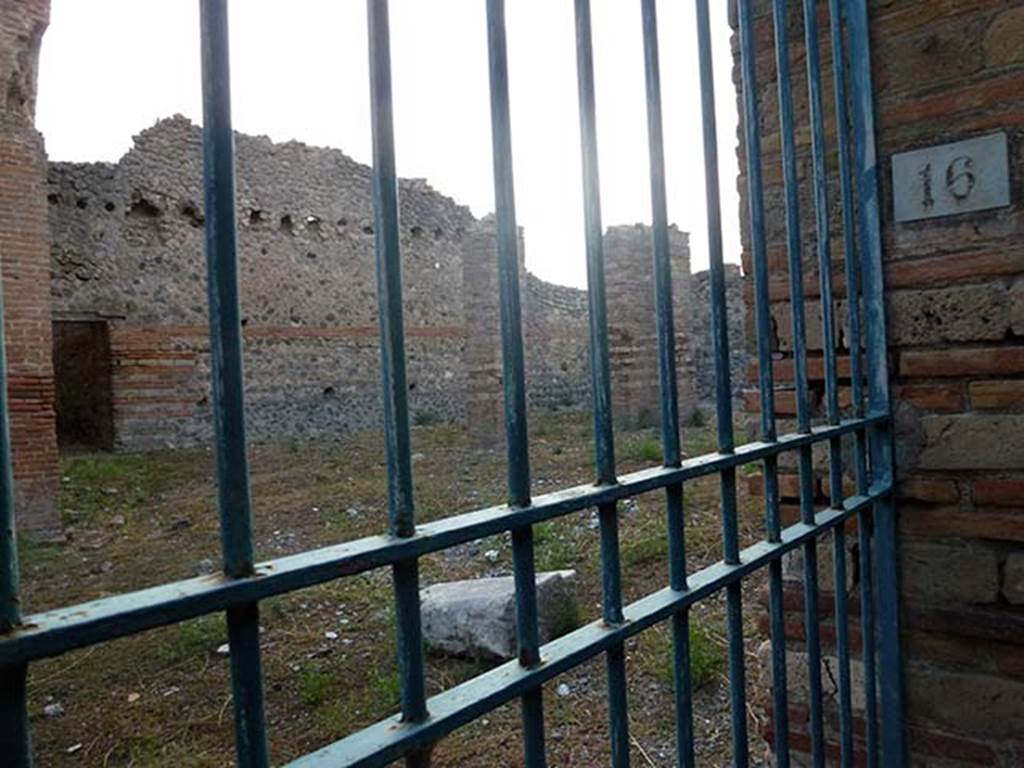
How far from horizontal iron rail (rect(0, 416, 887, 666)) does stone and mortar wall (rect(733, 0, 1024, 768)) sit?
1.15 metres

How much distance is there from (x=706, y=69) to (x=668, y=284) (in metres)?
0.40

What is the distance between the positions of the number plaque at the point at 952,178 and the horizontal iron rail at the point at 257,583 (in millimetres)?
1262

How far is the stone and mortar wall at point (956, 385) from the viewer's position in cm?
176

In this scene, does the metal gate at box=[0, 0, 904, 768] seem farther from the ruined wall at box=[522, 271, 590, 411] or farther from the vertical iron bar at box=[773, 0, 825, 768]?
the ruined wall at box=[522, 271, 590, 411]

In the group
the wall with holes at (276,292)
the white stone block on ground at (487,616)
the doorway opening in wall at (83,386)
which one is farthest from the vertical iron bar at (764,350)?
the doorway opening in wall at (83,386)

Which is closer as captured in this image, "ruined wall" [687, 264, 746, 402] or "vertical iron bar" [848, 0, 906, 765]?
"vertical iron bar" [848, 0, 906, 765]

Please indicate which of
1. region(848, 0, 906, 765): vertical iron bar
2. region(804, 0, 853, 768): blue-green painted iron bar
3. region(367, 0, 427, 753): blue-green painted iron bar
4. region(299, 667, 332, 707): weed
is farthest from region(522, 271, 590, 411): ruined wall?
region(367, 0, 427, 753): blue-green painted iron bar

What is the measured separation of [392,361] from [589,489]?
0.34 metres

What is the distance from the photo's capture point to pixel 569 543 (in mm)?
5117

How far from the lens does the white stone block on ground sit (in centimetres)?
343

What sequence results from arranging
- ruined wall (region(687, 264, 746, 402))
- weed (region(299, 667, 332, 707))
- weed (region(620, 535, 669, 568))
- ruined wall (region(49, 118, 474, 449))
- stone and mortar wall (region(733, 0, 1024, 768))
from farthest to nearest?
1. ruined wall (region(687, 264, 746, 402))
2. ruined wall (region(49, 118, 474, 449))
3. weed (region(620, 535, 669, 568))
4. weed (region(299, 667, 332, 707))
5. stone and mortar wall (region(733, 0, 1024, 768))

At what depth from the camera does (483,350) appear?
10773 mm

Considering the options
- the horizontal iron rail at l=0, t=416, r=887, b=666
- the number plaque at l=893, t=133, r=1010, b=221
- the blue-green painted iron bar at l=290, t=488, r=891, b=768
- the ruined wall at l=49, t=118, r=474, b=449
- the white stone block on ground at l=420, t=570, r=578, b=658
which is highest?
the ruined wall at l=49, t=118, r=474, b=449

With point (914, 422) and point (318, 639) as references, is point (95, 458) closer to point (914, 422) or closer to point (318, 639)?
point (318, 639)
